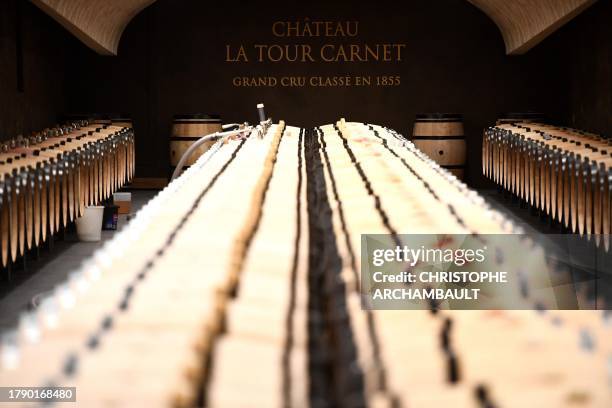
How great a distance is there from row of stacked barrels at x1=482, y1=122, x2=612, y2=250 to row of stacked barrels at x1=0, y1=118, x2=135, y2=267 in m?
3.62

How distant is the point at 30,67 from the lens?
11.2 meters

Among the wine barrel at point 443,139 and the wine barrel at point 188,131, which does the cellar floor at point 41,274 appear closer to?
the wine barrel at point 188,131

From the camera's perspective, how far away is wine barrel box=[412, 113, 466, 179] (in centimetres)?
1231

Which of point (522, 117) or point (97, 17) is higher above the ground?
point (97, 17)

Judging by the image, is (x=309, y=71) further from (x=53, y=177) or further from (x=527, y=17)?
(x=53, y=177)

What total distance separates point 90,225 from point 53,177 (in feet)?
6.09

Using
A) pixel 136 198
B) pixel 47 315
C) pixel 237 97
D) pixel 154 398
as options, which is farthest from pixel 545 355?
pixel 237 97

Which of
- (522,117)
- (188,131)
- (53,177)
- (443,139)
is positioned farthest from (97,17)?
(522,117)

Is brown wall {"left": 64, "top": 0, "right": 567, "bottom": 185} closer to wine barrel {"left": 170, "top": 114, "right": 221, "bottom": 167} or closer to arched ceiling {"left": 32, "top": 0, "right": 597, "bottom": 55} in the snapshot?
arched ceiling {"left": 32, "top": 0, "right": 597, "bottom": 55}

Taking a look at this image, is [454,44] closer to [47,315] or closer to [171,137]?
[171,137]

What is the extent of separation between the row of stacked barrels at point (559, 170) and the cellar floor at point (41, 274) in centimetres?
365

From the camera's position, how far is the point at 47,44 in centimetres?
1205

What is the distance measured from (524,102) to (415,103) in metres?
1.55

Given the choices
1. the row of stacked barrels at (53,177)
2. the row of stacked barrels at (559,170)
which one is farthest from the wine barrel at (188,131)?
the row of stacked barrels at (559,170)
